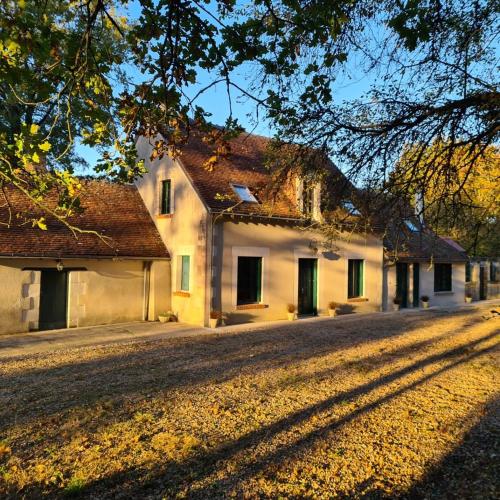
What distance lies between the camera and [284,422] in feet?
18.3

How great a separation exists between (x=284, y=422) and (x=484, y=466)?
2.26 m

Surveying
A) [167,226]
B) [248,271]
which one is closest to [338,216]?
[248,271]

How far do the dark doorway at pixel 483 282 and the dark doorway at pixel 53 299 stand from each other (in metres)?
22.0

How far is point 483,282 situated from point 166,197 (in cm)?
1912

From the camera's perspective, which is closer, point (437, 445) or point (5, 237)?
point (437, 445)

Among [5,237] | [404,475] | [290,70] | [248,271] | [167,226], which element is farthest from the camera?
[167,226]

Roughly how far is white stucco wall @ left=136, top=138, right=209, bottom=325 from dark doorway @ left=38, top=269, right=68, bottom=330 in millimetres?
3594

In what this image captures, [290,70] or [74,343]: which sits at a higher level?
[290,70]

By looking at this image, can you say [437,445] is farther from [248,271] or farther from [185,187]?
[185,187]

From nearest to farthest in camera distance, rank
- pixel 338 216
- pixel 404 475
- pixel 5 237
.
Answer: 1. pixel 404 475
2. pixel 338 216
3. pixel 5 237

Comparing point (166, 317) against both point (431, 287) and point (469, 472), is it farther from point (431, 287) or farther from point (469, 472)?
point (431, 287)

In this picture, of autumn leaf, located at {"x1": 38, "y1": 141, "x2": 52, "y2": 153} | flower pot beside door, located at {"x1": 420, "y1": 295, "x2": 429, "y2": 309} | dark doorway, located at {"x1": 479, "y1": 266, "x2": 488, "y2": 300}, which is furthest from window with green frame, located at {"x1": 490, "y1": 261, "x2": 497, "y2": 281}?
autumn leaf, located at {"x1": 38, "y1": 141, "x2": 52, "y2": 153}

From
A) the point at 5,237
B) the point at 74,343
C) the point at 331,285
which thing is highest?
the point at 5,237

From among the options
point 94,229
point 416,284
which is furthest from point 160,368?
point 416,284
